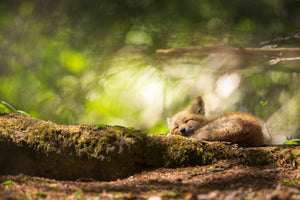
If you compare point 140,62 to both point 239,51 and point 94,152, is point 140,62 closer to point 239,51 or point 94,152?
point 239,51

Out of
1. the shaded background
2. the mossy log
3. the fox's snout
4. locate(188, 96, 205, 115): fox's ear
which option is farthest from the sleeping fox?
the shaded background

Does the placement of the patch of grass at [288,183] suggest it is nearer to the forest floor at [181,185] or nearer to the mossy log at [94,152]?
the forest floor at [181,185]

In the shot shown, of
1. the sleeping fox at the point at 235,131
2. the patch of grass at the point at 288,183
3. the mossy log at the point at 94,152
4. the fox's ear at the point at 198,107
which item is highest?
the fox's ear at the point at 198,107

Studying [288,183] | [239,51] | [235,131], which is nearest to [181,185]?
[288,183]

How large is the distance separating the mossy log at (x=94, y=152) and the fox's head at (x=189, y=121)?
1.17m

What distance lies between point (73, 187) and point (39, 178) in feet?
1.20

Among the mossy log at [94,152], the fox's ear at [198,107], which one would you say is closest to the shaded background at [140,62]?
the fox's ear at [198,107]

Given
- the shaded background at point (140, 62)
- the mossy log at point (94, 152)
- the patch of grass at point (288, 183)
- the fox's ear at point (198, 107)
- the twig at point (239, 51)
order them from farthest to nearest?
the shaded background at point (140, 62) → the twig at point (239, 51) → the fox's ear at point (198, 107) → the mossy log at point (94, 152) → the patch of grass at point (288, 183)

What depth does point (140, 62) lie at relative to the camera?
196 inches

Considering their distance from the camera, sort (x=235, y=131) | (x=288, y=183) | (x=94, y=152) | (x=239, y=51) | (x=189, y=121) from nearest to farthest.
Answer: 1. (x=288, y=183)
2. (x=94, y=152)
3. (x=235, y=131)
4. (x=189, y=121)
5. (x=239, y=51)

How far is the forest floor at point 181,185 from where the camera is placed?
175 centimetres

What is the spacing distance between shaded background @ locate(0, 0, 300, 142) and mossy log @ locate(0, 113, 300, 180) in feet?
7.41

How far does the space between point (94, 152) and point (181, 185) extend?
0.88 meters

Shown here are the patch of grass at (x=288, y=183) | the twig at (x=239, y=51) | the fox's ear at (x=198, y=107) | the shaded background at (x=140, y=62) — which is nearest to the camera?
the patch of grass at (x=288, y=183)
